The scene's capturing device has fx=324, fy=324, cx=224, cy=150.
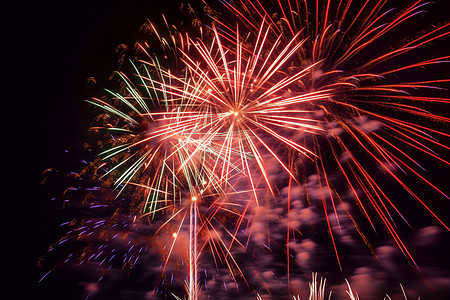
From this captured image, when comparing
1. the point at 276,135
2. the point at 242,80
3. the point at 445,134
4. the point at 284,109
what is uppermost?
the point at 242,80

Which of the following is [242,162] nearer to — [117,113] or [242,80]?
[242,80]

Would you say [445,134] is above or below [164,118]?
below

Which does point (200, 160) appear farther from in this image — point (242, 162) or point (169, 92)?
point (169, 92)

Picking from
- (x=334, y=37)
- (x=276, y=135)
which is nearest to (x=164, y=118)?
(x=276, y=135)

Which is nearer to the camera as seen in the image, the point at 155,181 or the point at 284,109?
the point at 284,109

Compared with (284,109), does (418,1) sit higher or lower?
higher

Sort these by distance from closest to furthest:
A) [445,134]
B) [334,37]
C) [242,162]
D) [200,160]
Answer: [445,134] < [334,37] < [242,162] < [200,160]

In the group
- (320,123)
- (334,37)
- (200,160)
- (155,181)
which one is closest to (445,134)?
(320,123)

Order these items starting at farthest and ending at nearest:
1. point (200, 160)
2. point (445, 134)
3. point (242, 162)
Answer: point (200, 160), point (242, 162), point (445, 134)

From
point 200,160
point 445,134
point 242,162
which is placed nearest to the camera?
point 445,134

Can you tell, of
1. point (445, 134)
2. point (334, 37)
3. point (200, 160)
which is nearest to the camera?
point (445, 134)
